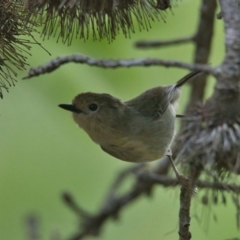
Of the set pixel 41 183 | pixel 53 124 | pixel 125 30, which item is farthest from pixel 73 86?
pixel 125 30

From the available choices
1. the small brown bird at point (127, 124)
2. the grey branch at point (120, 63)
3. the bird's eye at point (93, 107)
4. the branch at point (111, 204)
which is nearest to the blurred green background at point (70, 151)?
the branch at point (111, 204)

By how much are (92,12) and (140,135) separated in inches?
22.1

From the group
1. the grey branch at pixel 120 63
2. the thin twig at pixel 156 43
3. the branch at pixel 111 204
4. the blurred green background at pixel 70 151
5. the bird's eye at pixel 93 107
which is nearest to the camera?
the grey branch at pixel 120 63

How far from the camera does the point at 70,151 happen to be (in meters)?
3.15

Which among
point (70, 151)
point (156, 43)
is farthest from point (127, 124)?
point (70, 151)

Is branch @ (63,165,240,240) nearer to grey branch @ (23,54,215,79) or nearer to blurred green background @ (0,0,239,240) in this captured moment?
blurred green background @ (0,0,239,240)

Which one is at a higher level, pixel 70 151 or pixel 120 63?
pixel 120 63

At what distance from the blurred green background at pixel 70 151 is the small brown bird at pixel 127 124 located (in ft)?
1.69

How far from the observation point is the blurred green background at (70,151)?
9.28 feet

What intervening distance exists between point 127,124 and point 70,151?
A: 0.97 metres

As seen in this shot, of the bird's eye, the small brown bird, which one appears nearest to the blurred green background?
the small brown bird

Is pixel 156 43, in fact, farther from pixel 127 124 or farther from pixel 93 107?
pixel 127 124

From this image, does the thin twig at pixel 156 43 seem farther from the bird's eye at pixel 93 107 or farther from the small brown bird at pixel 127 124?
the bird's eye at pixel 93 107

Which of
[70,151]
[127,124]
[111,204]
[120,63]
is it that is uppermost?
[120,63]
